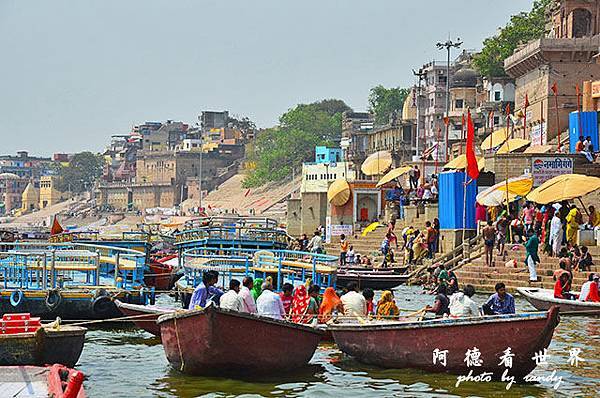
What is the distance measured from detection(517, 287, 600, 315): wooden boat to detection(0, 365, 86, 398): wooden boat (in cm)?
957

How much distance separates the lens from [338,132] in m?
118

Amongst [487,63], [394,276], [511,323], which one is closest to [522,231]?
[394,276]

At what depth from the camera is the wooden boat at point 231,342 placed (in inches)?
521

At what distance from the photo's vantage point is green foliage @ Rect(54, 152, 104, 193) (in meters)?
161

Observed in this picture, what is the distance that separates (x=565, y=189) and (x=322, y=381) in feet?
42.2

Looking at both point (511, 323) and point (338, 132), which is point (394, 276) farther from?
point (338, 132)

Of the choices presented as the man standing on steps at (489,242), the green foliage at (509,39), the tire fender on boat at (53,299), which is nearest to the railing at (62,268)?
the tire fender on boat at (53,299)

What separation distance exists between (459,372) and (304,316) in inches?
108

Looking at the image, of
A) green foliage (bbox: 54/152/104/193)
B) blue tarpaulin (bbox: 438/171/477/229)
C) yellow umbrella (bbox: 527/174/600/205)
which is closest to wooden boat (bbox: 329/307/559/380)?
yellow umbrella (bbox: 527/174/600/205)

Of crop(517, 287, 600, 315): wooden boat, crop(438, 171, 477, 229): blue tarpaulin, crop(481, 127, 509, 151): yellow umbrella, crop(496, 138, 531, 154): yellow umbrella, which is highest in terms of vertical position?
crop(481, 127, 509, 151): yellow umbrella

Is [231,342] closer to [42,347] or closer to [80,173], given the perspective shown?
[42,347]

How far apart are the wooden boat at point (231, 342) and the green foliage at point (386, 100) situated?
9866cm

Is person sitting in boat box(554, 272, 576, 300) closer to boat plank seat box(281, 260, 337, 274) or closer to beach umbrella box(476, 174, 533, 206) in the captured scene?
boat plank seat box(281, 260, 337, 274)

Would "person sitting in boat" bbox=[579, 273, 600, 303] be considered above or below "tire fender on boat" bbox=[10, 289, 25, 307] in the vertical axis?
above
